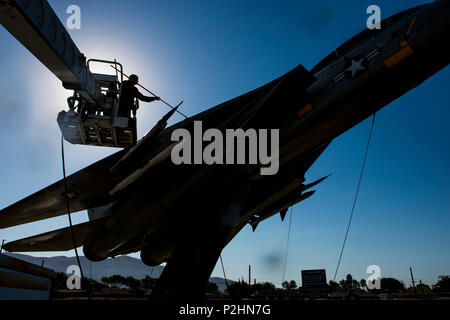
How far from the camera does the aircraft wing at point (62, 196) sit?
20.7ft

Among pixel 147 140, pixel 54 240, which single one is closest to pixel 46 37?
pixel 147 140

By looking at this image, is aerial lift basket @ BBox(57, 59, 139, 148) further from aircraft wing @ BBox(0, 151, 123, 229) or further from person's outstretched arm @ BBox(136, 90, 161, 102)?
aircraft wing @ BBox(0, 151, 123, 229)

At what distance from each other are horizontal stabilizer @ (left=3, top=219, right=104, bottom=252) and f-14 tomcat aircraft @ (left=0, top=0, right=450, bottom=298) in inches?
45.1

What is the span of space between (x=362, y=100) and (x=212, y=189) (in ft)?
11.0

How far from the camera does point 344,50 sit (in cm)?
581

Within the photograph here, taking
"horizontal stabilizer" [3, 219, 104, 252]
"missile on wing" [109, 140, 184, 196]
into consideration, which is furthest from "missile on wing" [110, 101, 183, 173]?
"horizontal stabilizer" [3, 219, 104, 252]

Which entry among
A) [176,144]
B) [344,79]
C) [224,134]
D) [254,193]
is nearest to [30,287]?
[176,144]

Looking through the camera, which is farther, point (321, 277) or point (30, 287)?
point (321, 277)

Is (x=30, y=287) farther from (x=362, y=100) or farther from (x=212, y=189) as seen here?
(x=362, y=100)

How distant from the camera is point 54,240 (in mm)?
8406

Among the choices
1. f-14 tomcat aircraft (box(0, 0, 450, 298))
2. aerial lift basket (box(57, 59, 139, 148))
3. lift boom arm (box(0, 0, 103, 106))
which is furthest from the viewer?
aerial lift basket (box(57, 59, 139, 148))

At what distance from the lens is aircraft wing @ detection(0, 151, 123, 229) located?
6.32 m

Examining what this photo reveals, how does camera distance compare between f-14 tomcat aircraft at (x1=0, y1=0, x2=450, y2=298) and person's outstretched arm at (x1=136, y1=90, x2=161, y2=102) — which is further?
person's outstretched arm at (x1=136, y1=90, x2=161, y2=102)
